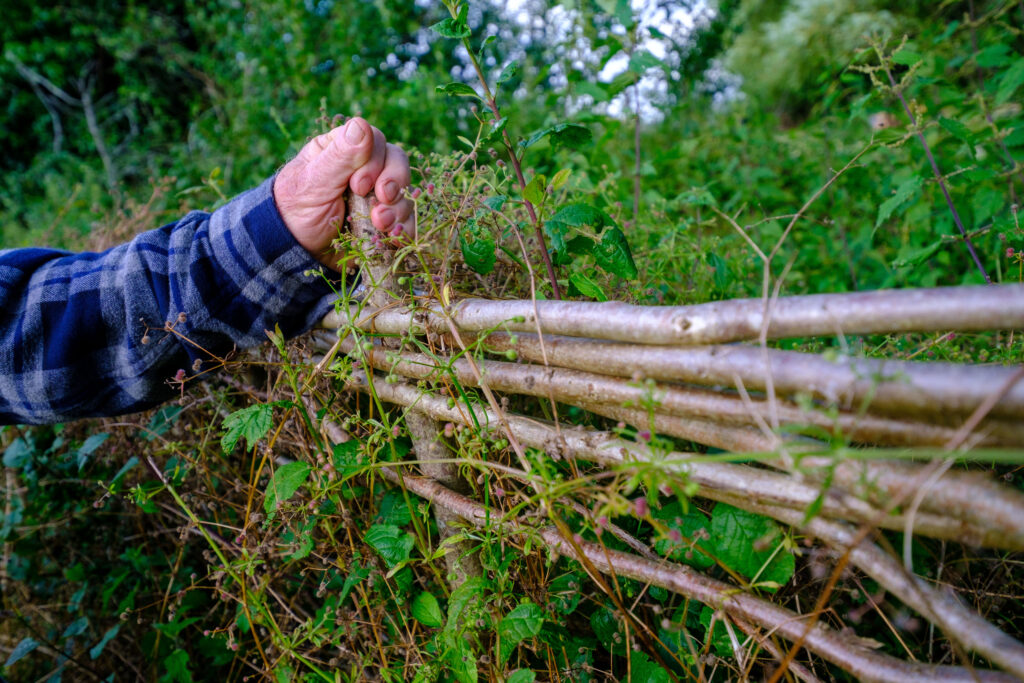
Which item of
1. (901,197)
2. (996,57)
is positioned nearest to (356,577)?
(901,197)

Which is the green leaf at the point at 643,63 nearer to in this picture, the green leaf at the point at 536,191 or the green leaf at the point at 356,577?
the green leaf at the point at 536,191

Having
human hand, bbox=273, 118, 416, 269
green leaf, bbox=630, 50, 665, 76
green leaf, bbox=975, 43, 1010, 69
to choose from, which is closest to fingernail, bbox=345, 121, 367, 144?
human hand, bbox=273, 118, 416, 269

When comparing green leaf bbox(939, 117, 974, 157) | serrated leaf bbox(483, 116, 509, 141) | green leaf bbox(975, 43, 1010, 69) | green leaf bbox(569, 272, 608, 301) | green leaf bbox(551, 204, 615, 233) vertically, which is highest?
green leaf bbox(975, 43, 1010, 69)

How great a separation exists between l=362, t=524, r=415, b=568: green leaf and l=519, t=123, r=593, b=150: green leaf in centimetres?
81

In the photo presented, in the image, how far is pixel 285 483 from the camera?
1067mm

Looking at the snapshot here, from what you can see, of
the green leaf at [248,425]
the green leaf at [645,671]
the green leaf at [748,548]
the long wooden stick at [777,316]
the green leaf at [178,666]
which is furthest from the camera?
the green leaf at [178,666]

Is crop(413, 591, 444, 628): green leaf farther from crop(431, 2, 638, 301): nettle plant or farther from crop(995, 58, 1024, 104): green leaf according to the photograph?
crop(995, 58, 1024, 104): green leaf

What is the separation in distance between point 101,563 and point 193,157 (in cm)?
443

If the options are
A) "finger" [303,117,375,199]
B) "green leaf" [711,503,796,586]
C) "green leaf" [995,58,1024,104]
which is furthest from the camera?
"green leaf" [995,58,1024,104]

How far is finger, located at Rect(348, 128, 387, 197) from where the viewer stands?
3.84 feet

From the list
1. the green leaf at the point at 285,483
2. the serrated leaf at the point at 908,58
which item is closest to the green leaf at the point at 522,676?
the green leaf at the point at 285,483

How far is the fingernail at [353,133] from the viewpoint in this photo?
1.13 meters

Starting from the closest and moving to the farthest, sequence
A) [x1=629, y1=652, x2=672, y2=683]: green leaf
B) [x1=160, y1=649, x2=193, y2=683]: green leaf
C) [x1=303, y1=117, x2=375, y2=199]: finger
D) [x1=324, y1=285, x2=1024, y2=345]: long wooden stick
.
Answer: [x1=324, y1=285, x2=1024, y2=345]: long wooden stick
[x1=629, y1=652, x2=672, y2=683]: green leaf
[x1=303, y1=117, x2=375, y2=199]: finger
[x1=160, y1=649, x2=193, y2=683]: green leaf

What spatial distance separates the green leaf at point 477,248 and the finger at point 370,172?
292 mm
